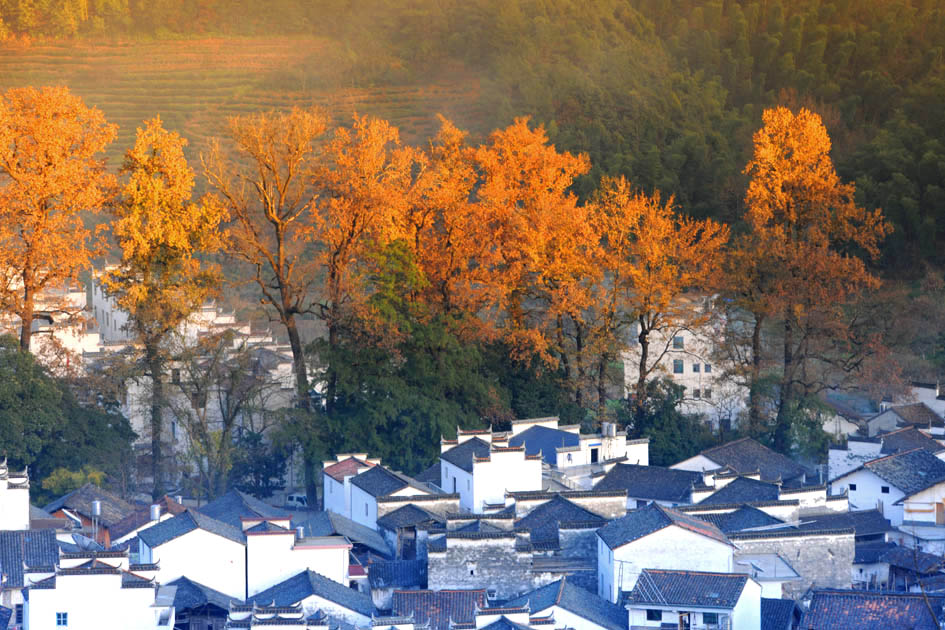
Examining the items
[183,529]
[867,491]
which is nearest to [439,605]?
[183,529]

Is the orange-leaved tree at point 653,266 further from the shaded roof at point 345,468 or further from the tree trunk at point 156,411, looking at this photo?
the tree trunk at point 156,411

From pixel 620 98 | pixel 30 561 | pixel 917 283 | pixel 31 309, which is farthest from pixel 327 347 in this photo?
pixel 620 98

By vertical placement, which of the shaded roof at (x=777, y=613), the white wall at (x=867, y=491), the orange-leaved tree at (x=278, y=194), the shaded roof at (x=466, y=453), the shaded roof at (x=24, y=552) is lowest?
the white wall at (x=867, y=491)

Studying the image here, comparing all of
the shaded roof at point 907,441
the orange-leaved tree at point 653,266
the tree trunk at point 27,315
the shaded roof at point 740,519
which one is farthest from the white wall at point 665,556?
the tree trunk at point 27,315

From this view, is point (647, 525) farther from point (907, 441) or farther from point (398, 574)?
point (907, 441)

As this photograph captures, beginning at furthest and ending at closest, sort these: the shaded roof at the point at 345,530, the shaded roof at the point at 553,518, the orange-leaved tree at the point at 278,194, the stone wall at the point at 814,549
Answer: the orange-leaved tree at the point at 278,194 → the shaded roof at the point at 345,530 → the shaded roof at the point at 553,518 → the stone wall at the point at 814,549

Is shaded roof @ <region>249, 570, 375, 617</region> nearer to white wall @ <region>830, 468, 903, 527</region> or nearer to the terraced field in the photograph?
white wall @ <region>830, 468, 903, 527</region>

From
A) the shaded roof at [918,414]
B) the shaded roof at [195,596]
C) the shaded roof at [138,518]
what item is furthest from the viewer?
the shaded roof at [918,414]
